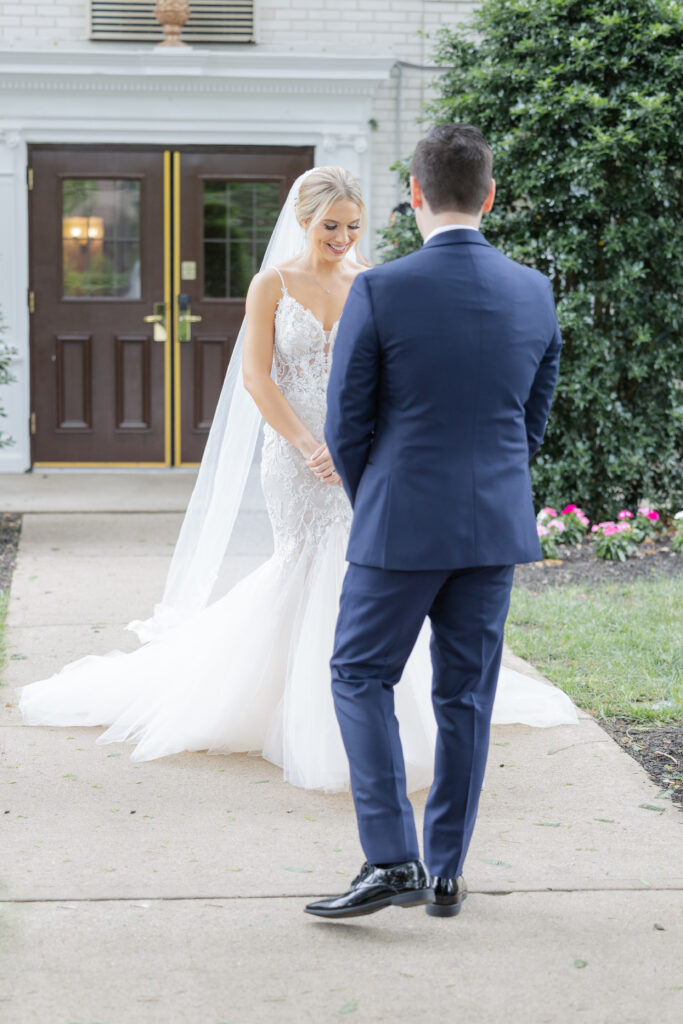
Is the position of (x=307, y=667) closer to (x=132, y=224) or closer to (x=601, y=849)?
(x=601, y=849)

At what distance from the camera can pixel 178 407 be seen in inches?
444

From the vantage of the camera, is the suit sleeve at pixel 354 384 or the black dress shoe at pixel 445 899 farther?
the black dress shoe at pixel 445 899

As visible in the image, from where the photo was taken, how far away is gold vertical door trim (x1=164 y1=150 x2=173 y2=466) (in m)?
11.0

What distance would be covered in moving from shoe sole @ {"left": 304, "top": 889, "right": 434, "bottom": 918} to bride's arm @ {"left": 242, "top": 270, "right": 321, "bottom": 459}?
1567 mm

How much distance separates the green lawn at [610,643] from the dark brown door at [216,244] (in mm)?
5144

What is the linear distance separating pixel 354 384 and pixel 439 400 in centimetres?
19

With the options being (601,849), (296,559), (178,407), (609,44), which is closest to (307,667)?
(296,559)

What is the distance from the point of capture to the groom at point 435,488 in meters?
2.77

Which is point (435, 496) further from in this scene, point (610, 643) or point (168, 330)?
point (168, 330)

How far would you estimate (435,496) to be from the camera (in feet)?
9.29

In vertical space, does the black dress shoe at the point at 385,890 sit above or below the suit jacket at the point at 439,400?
below

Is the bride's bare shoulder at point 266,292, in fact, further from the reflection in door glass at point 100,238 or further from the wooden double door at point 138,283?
the reflection in door glass at point 100,238

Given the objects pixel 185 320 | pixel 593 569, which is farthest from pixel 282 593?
pixel 185 320

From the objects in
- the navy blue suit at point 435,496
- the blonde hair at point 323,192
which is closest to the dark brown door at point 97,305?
the blonde hair at point 323,192
